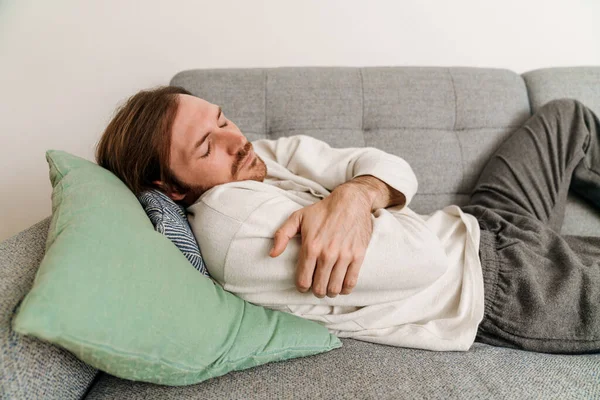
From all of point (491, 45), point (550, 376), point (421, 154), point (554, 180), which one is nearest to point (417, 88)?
point (421, 154)

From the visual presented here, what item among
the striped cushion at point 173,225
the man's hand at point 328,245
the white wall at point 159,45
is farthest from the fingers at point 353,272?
the white wall at point 159,45

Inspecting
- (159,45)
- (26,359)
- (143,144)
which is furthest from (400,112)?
(26,359)

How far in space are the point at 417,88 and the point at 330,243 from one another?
0.88 meters

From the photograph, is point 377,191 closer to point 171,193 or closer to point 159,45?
point 171,193

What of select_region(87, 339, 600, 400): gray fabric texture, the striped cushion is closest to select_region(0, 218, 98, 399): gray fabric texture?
select_region(87, 339, 600, 400): gray fabric texture

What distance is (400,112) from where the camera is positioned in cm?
133

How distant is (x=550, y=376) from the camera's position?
0.73m

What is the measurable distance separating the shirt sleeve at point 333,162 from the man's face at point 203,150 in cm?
21

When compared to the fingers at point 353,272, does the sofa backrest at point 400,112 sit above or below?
above

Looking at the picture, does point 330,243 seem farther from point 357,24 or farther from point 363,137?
point 357,24

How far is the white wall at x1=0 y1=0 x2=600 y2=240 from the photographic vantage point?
4.94 ft

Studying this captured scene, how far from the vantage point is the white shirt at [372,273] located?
761mm

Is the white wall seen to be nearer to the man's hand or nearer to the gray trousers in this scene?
the gray trousers

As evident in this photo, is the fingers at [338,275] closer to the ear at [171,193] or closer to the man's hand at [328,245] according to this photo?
the man's hand at [328,245]
